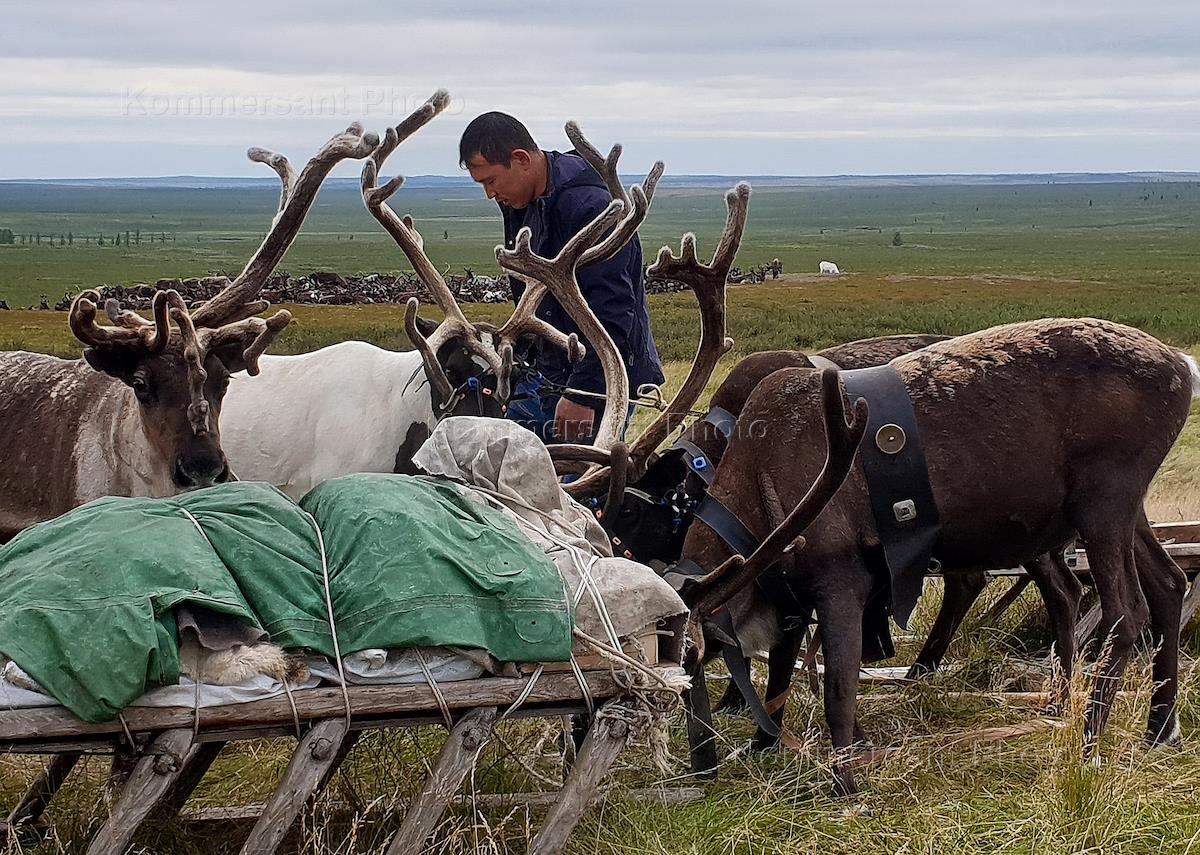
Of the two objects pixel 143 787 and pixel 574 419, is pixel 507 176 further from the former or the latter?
pixel 143 787

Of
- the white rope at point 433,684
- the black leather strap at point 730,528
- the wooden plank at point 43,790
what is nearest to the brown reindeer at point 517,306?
the black leather strap at point 730,528

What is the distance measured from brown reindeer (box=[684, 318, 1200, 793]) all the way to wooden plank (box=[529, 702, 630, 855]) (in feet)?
4.33

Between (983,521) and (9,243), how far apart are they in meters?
81.0

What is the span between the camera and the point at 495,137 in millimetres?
6539

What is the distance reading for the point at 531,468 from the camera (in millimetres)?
4488

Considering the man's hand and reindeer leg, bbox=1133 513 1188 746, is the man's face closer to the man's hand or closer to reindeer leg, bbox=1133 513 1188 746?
the man's hand

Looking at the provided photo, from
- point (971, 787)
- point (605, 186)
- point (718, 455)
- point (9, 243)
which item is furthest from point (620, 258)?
point (9, 243)

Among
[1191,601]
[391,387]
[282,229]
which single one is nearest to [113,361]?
[282,229]

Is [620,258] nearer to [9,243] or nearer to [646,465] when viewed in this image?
[646,465]

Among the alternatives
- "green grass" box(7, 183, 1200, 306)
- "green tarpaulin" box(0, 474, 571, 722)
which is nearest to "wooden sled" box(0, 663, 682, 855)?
"green tarpaulin" box(0, 474, 571, 722)

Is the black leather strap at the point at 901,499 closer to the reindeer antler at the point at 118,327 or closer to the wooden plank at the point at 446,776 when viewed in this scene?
the wooden plank at the point at 446,776

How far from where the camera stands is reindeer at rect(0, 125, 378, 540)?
5.41 metres

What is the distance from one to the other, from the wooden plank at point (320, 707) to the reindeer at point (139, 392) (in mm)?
1950

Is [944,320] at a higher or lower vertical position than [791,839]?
lower
